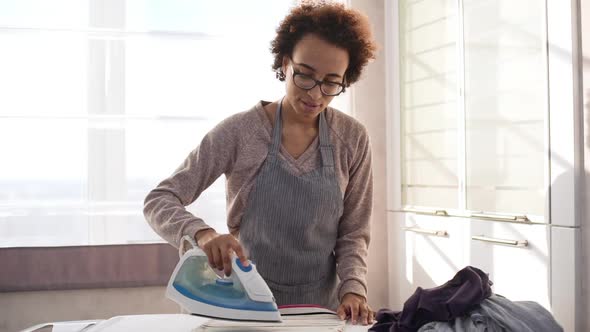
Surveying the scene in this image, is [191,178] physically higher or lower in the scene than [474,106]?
lower

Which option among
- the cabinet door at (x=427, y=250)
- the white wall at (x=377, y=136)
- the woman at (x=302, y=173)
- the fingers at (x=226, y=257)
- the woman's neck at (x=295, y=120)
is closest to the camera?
the fingers at (x=226, y=257)

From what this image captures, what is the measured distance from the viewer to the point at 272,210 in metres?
1.77

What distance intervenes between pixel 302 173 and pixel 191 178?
0.29 meters

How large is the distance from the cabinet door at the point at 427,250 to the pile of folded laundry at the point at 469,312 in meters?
1.21

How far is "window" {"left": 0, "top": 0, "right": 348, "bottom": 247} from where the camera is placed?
9.65ft

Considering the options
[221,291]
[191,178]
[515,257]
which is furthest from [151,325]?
[515,257]

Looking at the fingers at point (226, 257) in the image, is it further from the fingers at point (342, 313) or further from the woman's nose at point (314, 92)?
the woman's nose at point (314, 92)

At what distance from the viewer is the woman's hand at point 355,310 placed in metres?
1.62

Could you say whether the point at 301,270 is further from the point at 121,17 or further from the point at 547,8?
the point at 121,17

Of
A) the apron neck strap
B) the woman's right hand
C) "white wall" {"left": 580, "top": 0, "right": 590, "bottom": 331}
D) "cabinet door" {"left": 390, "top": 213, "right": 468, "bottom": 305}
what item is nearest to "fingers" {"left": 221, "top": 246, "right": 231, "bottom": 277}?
the woman's right hand

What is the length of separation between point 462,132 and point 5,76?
6.26ft

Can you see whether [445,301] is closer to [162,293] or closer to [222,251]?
[222,251]

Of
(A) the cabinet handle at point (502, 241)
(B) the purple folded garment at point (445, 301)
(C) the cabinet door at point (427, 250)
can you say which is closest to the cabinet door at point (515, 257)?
(A) the cabinet handle at point (502, 241)

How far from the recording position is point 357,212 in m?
1.85
